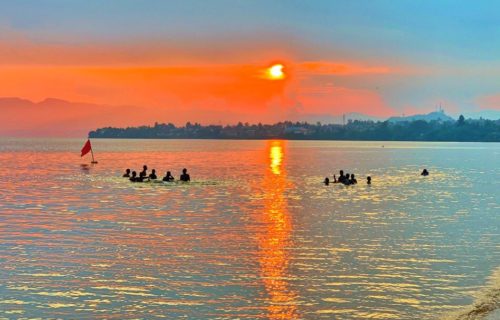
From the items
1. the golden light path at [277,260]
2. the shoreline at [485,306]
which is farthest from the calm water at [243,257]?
the shoreline at [485,306]

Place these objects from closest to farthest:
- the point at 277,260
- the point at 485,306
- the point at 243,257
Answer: the point at 485,306 < the point at 277,260 < the point at 243,257

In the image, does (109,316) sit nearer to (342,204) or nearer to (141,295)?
(141,295)

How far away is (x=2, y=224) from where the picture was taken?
41.2m

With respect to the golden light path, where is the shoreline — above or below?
below

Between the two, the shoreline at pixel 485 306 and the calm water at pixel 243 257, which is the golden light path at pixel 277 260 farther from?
the shoreline at pixel 485 306

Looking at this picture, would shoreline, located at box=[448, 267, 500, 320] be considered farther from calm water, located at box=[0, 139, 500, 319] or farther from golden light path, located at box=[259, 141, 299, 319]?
golden light path, located at box=[259, 141, 299, 319]

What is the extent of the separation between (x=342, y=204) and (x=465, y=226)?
48.9 feet

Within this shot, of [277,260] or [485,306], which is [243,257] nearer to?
[277,260]

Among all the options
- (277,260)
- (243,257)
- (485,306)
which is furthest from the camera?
(243,257)

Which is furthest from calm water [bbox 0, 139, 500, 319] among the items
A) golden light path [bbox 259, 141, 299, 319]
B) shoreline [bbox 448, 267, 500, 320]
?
shoreline [bbox 448, 267, 500, 320]

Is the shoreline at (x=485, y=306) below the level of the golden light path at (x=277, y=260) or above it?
below

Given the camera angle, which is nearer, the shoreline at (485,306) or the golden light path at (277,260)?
the shoreline at (485,306)

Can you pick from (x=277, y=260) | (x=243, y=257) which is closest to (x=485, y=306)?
(x=277, y=260)

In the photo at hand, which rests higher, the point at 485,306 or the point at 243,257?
the point at 243,257
